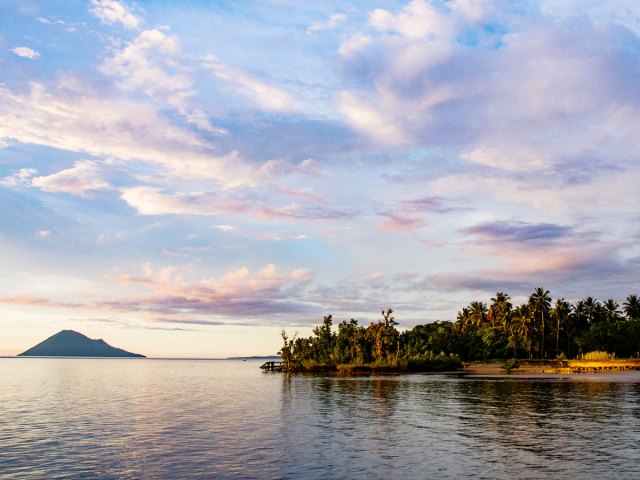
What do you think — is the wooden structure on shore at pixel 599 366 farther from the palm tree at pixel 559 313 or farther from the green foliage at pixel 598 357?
the palm tree at pixel 559 313

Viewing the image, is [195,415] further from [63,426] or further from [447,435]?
[447,435]

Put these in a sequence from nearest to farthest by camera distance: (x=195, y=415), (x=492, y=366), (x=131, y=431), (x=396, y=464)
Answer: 1. (x=396, y=464)
2. (x=131, y=431)
3. (x=195, y=415)
4. (x=492, y=366)

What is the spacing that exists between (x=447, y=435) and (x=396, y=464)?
11.5 m

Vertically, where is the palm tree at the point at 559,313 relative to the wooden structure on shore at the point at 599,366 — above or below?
above

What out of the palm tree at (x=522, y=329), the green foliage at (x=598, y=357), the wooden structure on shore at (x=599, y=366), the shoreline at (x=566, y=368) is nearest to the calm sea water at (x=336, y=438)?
the shoreline at (x=566, y=368)

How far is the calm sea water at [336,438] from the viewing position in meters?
31.1

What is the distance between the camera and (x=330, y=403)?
220 ft

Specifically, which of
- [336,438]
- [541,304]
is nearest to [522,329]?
[541,304]

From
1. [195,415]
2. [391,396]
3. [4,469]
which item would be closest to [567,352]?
[391,396]

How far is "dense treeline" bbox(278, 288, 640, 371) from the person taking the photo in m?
143

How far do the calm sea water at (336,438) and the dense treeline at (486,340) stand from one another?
6952 centimetres

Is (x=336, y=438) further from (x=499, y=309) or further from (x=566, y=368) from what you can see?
(x=499, y=309)

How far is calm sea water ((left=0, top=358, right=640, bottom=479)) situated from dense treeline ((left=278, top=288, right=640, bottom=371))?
228 ft

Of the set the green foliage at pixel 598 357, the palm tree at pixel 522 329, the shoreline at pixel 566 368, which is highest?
the palm tree at pixel 522 329
